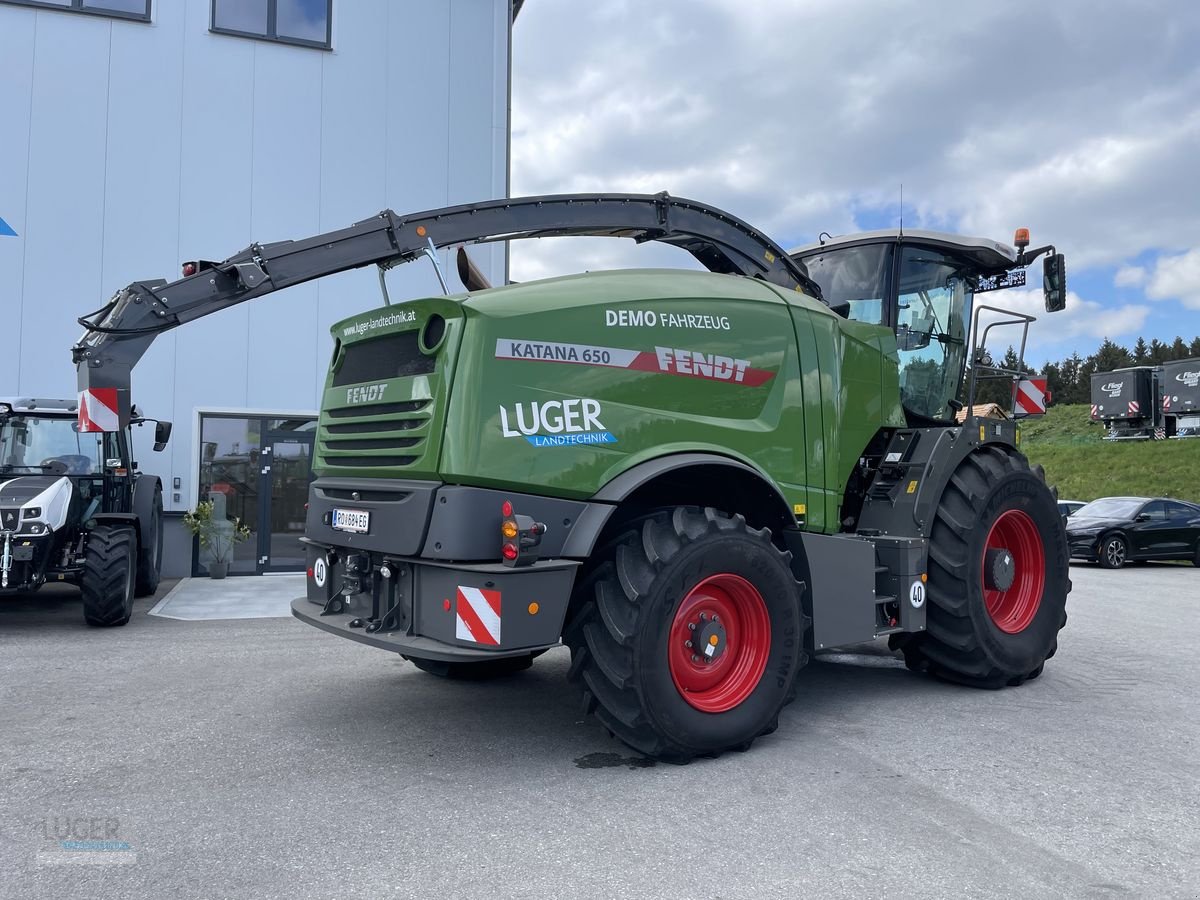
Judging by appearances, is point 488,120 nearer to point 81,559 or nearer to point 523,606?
point 81,559

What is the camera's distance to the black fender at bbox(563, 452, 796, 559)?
4336mm

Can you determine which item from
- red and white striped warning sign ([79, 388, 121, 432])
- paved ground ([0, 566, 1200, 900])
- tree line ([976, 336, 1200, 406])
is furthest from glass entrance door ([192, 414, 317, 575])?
tree line ([976, 336, 1200, 406])

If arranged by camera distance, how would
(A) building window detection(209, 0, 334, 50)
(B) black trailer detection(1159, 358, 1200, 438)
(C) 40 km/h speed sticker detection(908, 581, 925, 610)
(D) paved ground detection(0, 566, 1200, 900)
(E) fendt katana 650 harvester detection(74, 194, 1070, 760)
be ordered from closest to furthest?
(D) paved ground detection(0, 566, 1200, 900) < (E) fendt katana 650 harvester detection(74, 194, 1070, 760) < (C) 40 km/h speed sticker detection(908, 581, 925, 610) < (A) building window detection(209, 0, 334, 50) < (B) black trailer detection(1159, 358, 1200, 438)

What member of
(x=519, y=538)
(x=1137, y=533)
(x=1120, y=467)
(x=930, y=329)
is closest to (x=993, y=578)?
(x=930, y=329)

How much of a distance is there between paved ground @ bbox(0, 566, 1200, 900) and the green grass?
2467 cm

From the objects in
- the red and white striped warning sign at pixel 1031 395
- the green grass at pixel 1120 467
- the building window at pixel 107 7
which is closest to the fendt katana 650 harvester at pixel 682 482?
the red and white striped warning sign at pixel 1031 395

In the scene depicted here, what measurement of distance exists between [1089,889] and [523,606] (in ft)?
7.86

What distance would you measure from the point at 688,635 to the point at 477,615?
3.68ft

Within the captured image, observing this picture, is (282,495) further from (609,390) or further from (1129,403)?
(1129,403)

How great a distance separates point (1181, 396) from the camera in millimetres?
36031

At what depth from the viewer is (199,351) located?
1330 centimetres

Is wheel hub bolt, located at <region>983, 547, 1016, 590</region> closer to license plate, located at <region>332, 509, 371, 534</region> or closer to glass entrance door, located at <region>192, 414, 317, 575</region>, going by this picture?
license plate, located at <region>332, 509, 371, 534</region>

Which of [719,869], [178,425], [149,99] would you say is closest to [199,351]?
[178,425]
